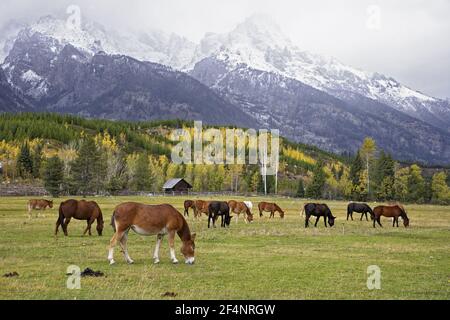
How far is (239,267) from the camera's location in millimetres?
20344

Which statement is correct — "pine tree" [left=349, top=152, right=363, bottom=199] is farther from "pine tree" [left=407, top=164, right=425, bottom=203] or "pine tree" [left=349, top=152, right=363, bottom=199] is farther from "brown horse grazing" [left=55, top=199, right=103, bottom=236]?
"brown horse grazing" [left=55, top=199, right=103, bottom=236]

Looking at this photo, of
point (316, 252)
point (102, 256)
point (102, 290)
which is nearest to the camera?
point (102, 290)

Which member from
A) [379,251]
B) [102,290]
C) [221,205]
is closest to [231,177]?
[221,205]

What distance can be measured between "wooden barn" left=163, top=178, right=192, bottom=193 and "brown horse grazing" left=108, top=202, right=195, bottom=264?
122 metres

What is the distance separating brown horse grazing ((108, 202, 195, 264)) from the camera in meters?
19.9

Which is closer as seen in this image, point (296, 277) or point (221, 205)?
point (296, 277)

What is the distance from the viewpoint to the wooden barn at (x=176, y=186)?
143375mm

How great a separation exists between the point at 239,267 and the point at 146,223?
14.2 ft

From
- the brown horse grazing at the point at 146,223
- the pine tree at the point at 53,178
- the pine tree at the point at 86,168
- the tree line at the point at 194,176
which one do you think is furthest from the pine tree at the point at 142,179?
the brown horse grazing at the point at 146,223

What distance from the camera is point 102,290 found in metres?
15.1

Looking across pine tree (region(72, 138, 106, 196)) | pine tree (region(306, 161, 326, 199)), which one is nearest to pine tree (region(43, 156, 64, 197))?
pine tree (region(72, 138, 106, 196))
